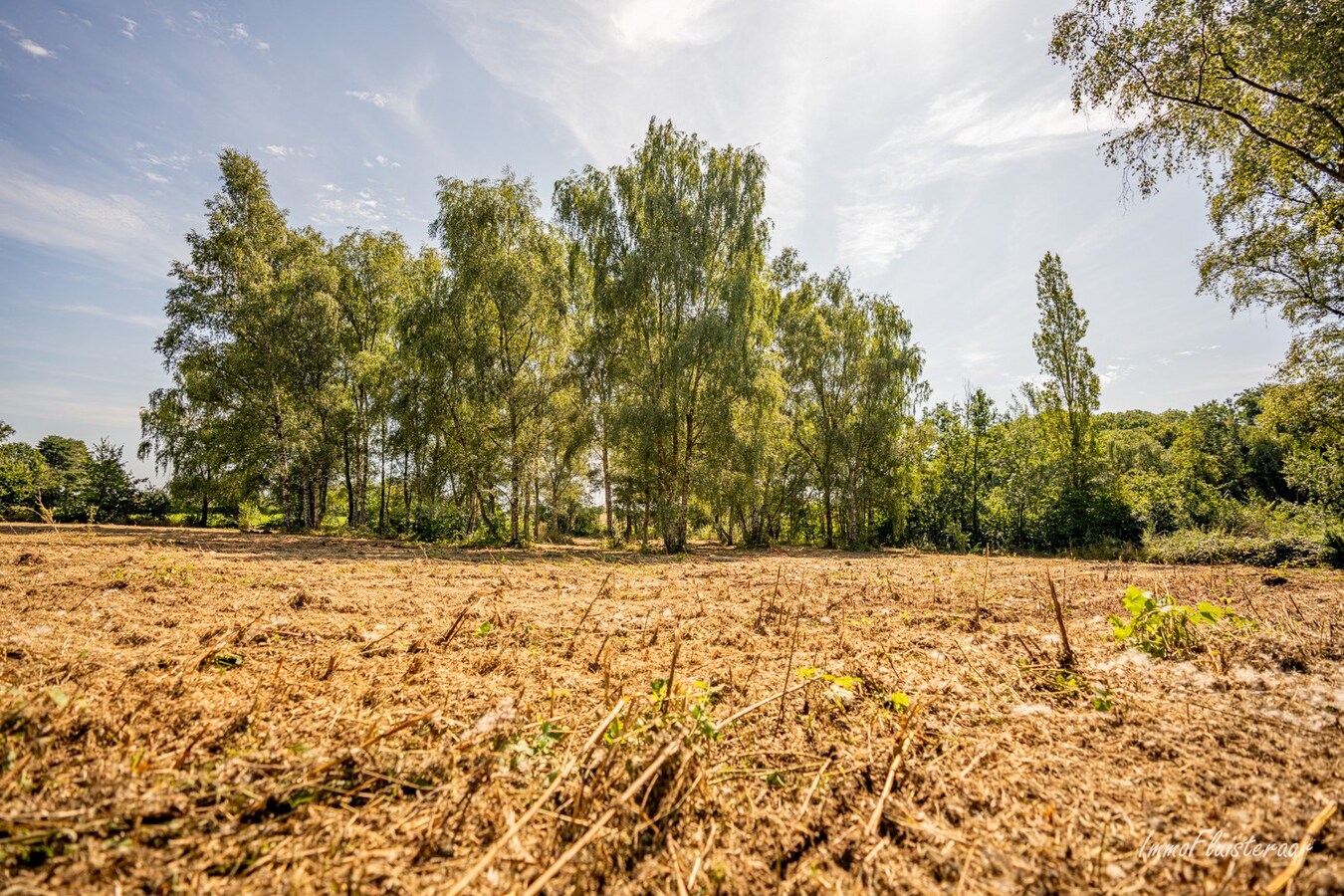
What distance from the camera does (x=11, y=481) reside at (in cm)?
2028

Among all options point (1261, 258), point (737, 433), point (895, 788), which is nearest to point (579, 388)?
point (737, 433)

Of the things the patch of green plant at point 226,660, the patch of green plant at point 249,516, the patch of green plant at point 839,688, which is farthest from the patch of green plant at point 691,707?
the patch of green plant at point 249,516

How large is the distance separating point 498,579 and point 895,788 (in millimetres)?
7242

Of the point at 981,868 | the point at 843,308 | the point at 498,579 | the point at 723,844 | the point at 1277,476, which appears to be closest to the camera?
the point at 981,868

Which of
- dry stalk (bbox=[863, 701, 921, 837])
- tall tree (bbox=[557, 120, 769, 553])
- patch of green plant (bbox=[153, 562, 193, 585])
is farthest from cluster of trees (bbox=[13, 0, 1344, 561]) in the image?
dry stalk (bbox=[863, 701, 921, 837])

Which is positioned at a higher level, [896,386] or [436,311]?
[436,311]

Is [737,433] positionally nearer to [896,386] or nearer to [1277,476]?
[896,386]

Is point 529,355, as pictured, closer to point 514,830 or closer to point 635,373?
point 635,373

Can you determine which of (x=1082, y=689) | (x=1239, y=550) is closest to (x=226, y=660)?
(x=1082, y=689)

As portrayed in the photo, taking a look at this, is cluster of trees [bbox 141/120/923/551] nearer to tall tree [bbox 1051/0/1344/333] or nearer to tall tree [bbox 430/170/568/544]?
tall tree [bbox 430/170/568/544]

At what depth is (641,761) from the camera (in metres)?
2.06

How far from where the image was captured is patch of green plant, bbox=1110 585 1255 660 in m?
3.54

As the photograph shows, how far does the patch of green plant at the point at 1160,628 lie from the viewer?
140 inches

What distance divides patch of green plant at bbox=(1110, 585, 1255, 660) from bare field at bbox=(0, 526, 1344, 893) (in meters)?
0.15
